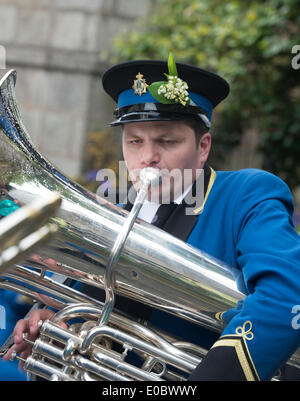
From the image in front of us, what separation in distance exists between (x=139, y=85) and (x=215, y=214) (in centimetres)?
53

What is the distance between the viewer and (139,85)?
192 cm

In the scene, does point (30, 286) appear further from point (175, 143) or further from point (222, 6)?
point (222, 6)

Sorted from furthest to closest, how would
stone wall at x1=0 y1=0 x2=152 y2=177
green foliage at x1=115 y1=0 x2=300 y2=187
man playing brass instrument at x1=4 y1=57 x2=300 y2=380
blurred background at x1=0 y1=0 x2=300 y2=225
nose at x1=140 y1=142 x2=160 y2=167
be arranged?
stone wall at x1=0 y1=0 x2=152 y2=177
blurred background at x1=0 y1=0 x2=300 y2=225
green foliage at x1=115 y1=0 x2=300 y2=187
nose at x1=140 y1=142 x2=160 y2=167
man playing brass instrument at x1=4 y1=57 x2=300 y2=380

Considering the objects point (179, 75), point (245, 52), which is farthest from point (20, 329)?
point (245, 52)

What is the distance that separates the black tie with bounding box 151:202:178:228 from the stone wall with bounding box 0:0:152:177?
4.10m

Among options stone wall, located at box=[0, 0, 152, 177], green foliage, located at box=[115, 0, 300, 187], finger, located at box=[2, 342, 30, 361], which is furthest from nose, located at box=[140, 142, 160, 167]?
stone wall, located at box=[0, 0, 152, 177]

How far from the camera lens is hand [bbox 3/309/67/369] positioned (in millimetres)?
1852

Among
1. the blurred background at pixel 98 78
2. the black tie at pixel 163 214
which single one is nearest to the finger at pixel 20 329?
the black tie at pixel 163 214

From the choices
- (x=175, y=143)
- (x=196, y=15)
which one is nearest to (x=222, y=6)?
(x=196, y=15)

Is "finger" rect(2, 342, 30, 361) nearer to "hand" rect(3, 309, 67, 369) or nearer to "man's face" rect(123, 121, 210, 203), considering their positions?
"hand" rect(3, 309, 67, 369)

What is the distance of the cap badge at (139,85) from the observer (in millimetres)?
1915

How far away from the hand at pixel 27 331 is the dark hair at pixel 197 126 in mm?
817

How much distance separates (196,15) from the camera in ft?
17.9

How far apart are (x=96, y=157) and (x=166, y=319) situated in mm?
4332
